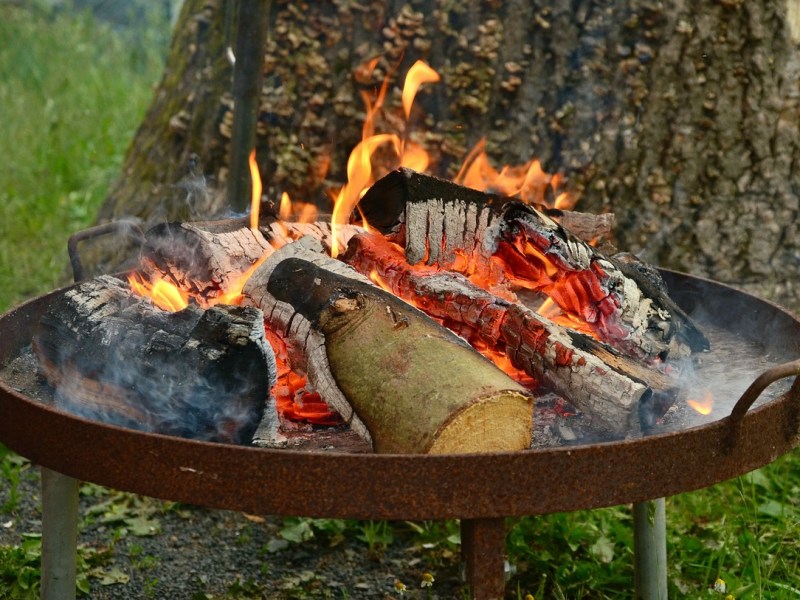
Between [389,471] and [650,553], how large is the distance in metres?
1.25

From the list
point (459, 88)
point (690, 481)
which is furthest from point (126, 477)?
point (459, 88)

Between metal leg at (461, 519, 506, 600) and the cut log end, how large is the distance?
14 cm

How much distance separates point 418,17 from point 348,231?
1.19 meters

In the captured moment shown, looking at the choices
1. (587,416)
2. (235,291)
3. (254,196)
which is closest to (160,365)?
(235,291)

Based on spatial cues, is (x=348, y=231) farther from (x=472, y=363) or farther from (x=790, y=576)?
(x=790, y=576)

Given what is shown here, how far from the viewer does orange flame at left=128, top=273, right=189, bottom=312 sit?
2340 mm

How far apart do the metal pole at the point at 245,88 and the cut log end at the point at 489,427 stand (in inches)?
61.2

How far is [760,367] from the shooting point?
232cm

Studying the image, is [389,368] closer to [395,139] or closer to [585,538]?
[585,538]

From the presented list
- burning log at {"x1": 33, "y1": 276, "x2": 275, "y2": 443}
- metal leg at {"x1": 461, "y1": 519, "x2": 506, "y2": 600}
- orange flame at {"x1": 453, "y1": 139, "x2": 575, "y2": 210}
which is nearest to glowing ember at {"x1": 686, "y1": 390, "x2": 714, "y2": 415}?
metal leg at {"x1": 461, "y1": 519, "x2": 506, "y2": 600}

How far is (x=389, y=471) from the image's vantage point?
5.19 ft

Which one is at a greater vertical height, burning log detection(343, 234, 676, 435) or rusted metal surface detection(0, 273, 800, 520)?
burning log detection(343, 234, 676, 435)

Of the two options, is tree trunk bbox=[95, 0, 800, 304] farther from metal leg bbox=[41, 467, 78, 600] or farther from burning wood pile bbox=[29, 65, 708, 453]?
metal leg bbox=[41, 467, 78, 600]

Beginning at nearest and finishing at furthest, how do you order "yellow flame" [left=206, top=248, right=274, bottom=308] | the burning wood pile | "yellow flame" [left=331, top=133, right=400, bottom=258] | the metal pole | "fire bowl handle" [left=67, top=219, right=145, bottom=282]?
the burning wood pile, "yellow flame" [left=206, top=248, right=274, bottom=308], "fire bowl handle" [left=67, top=219, right=145, bottom=282], "yellow flame" [left=331, top=133, right=400, bottom=258], the metal pole
